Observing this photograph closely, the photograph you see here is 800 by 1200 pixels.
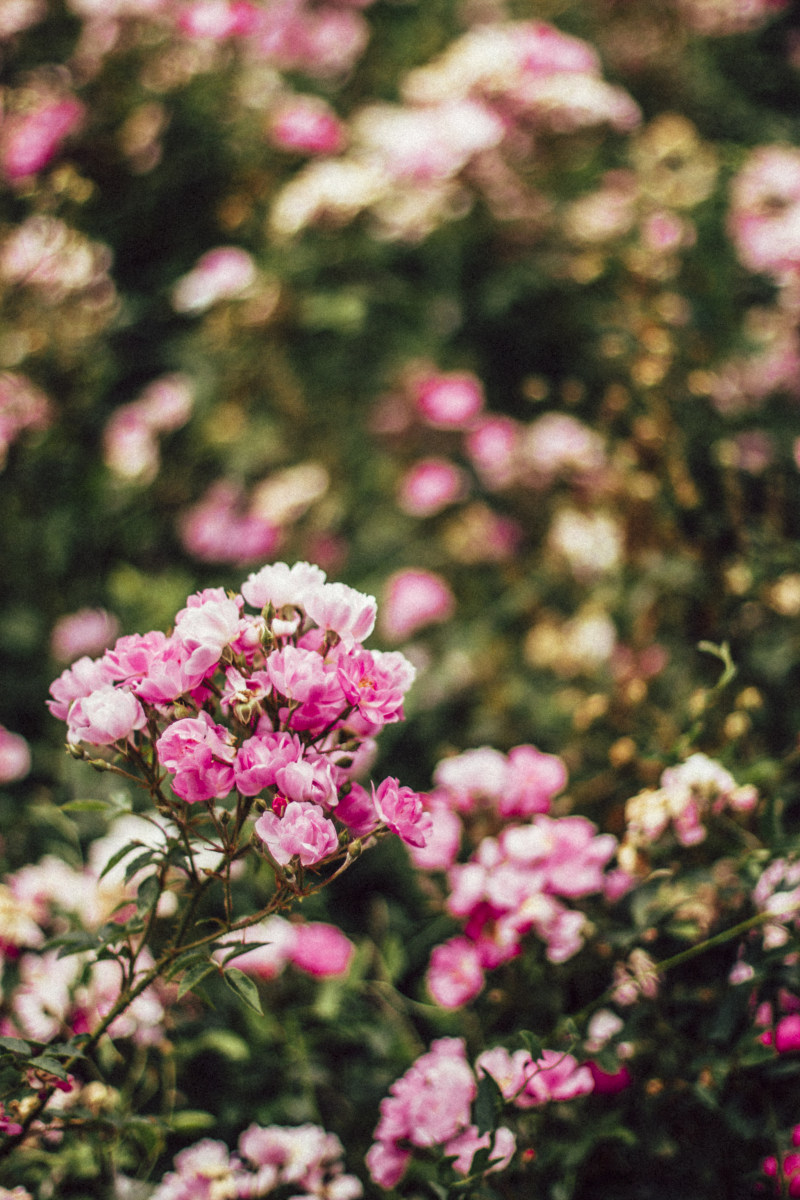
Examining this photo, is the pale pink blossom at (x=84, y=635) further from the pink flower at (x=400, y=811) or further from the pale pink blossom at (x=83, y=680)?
the pink flower at (x=400, y=811)

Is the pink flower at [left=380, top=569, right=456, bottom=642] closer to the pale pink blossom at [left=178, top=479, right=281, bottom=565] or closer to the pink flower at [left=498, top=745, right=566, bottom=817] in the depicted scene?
the pale pink blossom at [left=178, top=479, right=281, bottom=565]

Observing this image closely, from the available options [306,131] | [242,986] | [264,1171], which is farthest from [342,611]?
[306,131]

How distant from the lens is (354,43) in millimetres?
2223

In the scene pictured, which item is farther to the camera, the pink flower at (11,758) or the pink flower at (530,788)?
the pink flower at (11,758)

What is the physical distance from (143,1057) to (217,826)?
48 cm

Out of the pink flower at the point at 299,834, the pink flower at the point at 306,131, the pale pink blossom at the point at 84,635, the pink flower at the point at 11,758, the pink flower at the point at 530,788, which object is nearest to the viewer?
the pink flower at the point at 299,834

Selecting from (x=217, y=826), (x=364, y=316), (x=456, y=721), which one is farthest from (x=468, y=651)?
(x=217, y=826)

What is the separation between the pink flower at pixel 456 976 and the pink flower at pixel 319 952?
229mm

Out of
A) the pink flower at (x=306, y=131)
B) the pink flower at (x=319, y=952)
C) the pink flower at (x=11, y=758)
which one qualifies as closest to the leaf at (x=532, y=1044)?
the pink flower at (x=319, y=952)

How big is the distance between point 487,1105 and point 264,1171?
253mm

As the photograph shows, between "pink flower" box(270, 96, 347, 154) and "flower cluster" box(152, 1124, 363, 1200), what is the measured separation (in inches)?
74.2

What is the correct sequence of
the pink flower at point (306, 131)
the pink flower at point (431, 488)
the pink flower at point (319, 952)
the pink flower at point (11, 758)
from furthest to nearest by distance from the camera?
the pink flower at point (306, 131)
the pink flower at point (431, 488)
the pink flower at point (11, 758)
the pink flower at point (319, 952)

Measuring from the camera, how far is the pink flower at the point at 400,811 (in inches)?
23.3

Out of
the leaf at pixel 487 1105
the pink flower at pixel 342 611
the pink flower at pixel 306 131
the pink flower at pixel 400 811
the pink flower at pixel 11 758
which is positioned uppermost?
the pink flower at pixel 306 131
